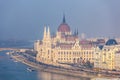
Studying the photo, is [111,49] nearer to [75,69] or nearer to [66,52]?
[75,69]

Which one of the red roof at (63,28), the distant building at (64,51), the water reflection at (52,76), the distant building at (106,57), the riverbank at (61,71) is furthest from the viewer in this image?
the red roof at (63,28)

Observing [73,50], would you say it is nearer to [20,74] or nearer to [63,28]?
[63,28]

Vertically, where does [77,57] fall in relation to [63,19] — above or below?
below

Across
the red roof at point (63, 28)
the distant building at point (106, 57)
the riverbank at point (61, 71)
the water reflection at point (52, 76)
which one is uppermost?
the red roof at point (63, 28)

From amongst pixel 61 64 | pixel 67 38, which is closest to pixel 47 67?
pixel 61 64

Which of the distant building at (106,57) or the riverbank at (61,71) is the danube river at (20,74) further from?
the distant building at (106,57)

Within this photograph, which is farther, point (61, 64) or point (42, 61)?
point (42, 61)

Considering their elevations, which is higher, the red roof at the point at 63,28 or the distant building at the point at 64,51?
the red roof at the point at 63,28

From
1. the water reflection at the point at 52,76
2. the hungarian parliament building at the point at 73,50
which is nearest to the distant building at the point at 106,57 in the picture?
the hungarian parliament building at the point at 73,50

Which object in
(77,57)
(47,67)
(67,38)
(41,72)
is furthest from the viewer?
(67,38)
